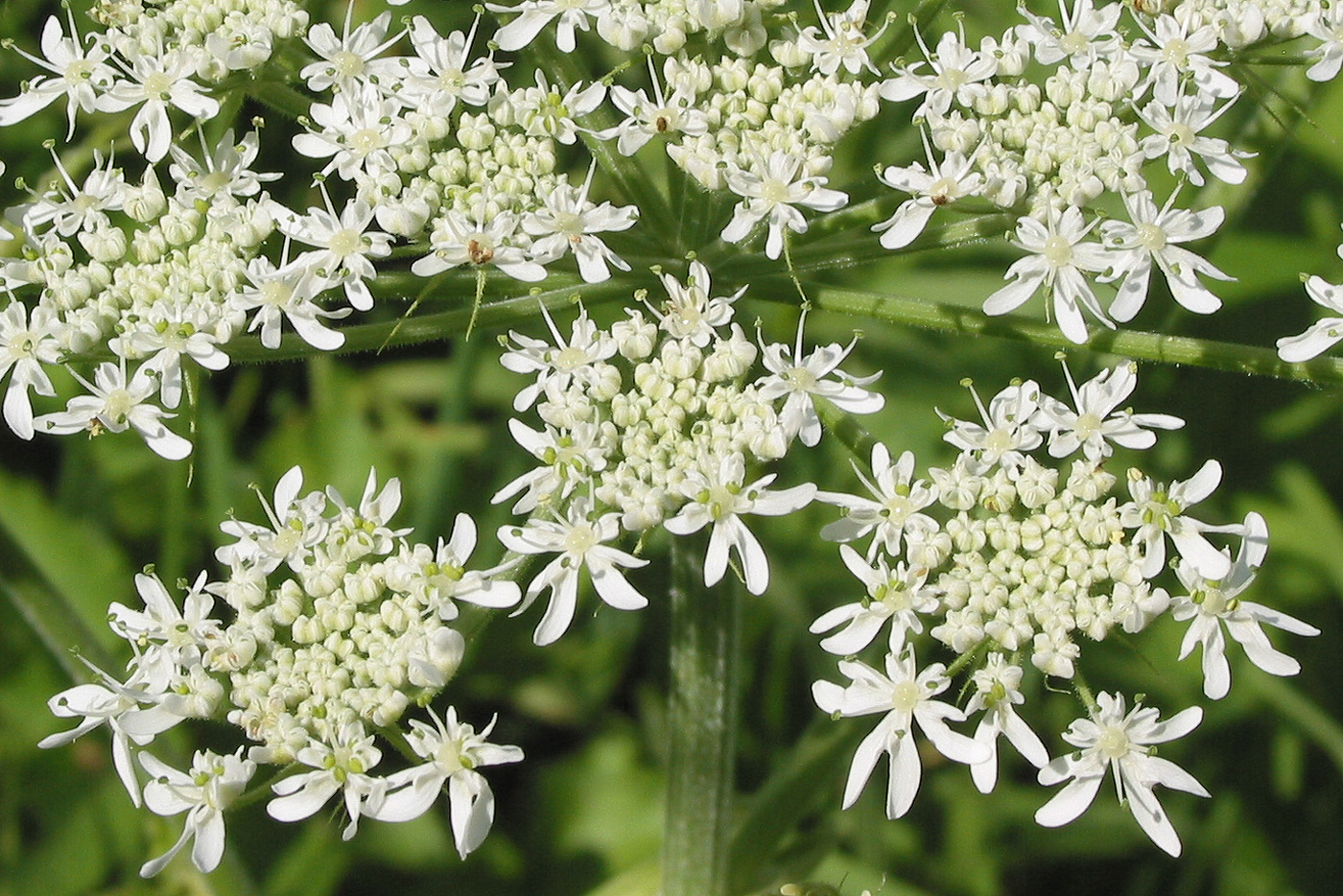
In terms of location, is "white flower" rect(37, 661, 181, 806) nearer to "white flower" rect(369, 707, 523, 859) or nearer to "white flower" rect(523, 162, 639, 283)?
"white flower" rect(369, 707, 523, 859)

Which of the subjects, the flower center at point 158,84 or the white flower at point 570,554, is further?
the flower center at point 158,84

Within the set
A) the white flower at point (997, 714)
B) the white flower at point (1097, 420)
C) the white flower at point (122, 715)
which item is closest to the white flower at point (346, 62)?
the white flower at point (122, 715)

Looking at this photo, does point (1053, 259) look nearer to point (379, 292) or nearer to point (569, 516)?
point (569, 516)

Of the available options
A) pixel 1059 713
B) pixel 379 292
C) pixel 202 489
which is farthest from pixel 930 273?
pixel 202 489

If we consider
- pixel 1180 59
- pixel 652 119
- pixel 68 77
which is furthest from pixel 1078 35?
pixel 68 77

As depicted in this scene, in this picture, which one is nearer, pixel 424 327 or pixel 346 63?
pixel 424 327

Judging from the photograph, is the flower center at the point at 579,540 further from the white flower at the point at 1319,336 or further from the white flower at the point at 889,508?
the white flower at the point at 1319,336

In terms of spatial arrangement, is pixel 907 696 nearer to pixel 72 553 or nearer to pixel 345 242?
pixel 345 242

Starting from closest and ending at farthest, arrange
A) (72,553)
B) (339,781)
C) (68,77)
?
(339,781) < (68,77) < (72,553)
